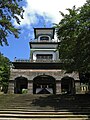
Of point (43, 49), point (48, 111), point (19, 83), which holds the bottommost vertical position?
point (48, 111)

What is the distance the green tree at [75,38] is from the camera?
19.3m

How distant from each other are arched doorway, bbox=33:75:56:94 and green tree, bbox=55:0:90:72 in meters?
18.4

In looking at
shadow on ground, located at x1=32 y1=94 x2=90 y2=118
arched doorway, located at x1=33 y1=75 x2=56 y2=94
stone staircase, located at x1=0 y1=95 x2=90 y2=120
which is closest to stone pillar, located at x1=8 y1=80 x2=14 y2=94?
arched doorway, located at x1=33 y1=75 x2=56 y2=94

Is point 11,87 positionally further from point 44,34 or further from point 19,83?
point 44,34

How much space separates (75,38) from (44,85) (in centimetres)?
2409

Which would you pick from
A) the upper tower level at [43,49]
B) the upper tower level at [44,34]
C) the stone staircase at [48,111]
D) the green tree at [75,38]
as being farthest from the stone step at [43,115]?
the upper tower level at [44,34]

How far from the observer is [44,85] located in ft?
142

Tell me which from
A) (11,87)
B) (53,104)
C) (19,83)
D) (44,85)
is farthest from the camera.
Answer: (44,85)

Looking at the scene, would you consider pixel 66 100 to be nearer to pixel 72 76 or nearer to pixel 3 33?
pixel 3 33

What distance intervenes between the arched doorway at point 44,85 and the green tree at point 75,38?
1844 centimetres

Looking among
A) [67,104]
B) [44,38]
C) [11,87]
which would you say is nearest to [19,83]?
[11,87]

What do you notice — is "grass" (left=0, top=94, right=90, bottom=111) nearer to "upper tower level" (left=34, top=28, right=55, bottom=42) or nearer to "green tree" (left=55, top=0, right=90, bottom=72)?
"green tree" (left=55, top=0, right=90, bottom=72)

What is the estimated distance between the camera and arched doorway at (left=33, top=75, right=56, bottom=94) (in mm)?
40781

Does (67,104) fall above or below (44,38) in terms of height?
below
